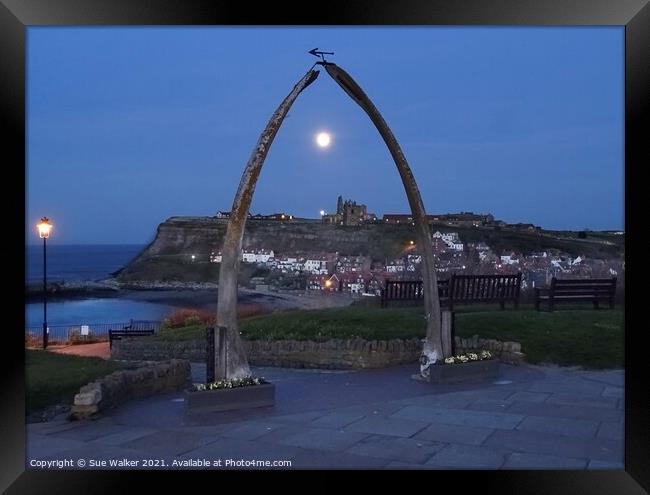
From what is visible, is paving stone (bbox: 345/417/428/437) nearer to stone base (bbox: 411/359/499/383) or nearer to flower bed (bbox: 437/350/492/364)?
stone base (bbox: 411/359/499/383)

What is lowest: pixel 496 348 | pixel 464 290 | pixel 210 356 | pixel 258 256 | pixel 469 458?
pixel 469 458

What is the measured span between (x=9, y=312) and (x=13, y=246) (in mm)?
619

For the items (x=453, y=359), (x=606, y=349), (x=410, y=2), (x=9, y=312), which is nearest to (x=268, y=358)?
(x=453, y=359)

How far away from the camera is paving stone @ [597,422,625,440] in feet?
18.0

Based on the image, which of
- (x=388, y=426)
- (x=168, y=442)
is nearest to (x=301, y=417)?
(x=388, y=426)

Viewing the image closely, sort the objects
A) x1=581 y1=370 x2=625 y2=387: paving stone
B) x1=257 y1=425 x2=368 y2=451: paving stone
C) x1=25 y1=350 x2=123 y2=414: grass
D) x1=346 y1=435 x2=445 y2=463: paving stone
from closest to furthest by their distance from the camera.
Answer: x1=346 y1=435 x2=445 y2=463: paving stone < x1=257 y1=425 x2=368 y2=451: paving stone < x1=25 y1=350 x2=123 y2=414: grass < x1=581 y1=370 x2=625 y2=387: paving stone

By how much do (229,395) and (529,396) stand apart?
3.32 meters

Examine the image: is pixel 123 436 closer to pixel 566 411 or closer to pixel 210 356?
pixel 210 356

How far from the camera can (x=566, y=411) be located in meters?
6.09

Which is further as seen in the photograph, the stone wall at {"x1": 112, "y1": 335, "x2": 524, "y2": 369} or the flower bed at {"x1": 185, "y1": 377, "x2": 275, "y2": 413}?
the stone wall at {"x1": 112, "y1": 335, "x2": 524, "y2": 369}

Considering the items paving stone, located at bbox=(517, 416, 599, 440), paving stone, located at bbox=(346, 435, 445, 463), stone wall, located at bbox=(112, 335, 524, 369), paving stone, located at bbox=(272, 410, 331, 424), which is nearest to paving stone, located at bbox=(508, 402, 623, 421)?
paving stone, located at bbox=(517, 416, 599, 440)

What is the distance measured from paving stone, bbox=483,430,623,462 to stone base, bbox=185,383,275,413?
2.32 m

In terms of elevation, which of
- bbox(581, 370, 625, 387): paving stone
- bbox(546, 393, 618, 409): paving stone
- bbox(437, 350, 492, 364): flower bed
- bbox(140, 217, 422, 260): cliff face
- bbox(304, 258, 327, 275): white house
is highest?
bbox(140, 217, 422, 260): cliff face

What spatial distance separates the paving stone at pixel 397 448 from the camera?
4.98 metres
